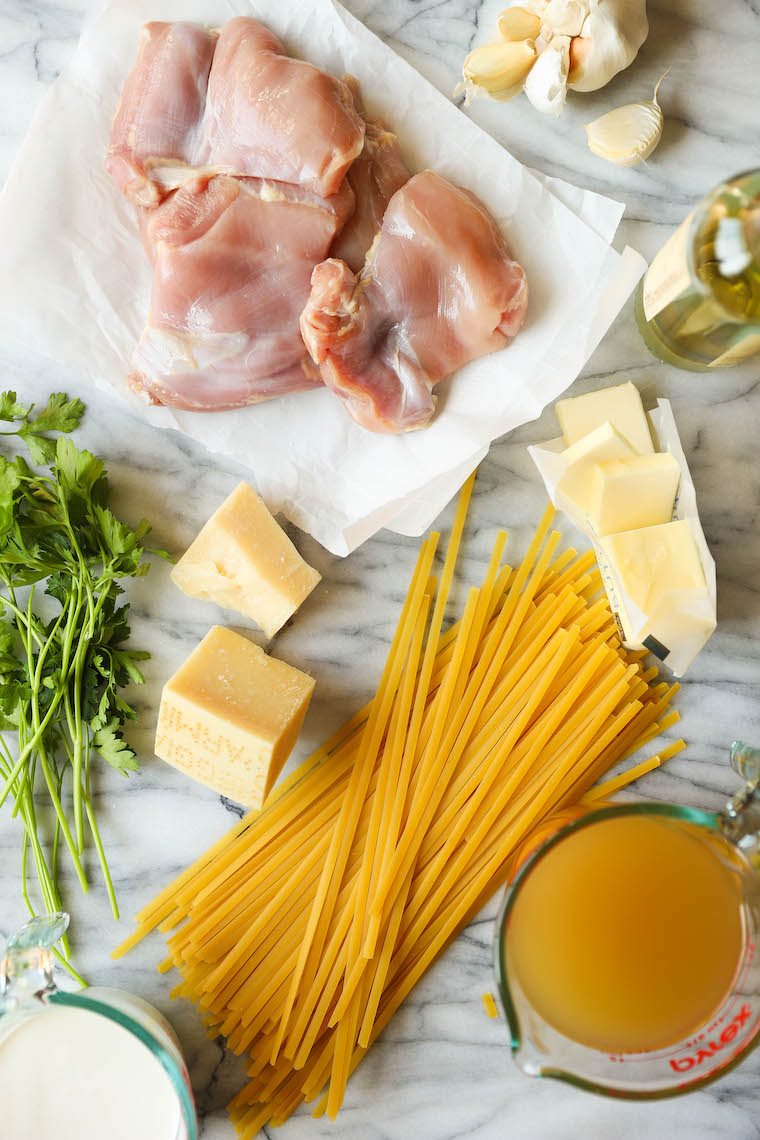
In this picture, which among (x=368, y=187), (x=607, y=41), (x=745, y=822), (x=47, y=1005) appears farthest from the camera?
(x=368, y=187)

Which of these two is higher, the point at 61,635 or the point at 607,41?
the point at 607,41

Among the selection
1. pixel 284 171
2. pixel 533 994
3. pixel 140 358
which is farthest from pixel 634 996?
pixel 284 171

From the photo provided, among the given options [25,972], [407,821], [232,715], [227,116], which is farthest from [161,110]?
[25,972]

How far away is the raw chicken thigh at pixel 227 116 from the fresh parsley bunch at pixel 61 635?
0.44m

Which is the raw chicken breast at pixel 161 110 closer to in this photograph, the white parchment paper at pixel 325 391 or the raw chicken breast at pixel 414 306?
the white parchment paper at pixel 325 391

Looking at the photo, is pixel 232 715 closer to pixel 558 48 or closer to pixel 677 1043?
pixel 677 1043

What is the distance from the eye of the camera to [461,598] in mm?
1562

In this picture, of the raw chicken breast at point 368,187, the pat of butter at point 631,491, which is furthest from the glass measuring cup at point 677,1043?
the raw chicken breast at point 368,187

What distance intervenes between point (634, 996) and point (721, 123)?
1.42 metres

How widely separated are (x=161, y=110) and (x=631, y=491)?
1.01 meters

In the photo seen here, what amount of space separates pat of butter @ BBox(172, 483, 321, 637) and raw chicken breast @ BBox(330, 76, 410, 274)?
45cm

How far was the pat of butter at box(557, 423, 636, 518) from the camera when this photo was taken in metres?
1.40

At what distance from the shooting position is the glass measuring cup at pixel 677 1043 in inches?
43.9

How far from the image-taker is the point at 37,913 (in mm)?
1577
